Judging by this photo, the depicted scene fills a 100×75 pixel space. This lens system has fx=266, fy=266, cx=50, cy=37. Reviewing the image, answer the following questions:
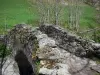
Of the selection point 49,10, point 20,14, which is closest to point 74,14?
point 49,10

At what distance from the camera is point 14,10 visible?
5816 centimetres

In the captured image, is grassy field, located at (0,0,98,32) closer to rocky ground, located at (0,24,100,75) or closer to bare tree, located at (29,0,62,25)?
bare tree, located at (29,0,62,25)

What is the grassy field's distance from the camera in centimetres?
5240

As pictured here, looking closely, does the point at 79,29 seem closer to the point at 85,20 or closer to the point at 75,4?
the point at 85,20

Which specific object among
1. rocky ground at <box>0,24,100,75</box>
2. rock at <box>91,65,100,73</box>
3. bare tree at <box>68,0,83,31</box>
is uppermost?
rocky ground at <box>0,24,100,75</box>

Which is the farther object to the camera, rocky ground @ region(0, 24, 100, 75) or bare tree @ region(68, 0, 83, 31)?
bare tree @ region(68, 0, 83, 31)

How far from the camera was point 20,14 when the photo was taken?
184ft

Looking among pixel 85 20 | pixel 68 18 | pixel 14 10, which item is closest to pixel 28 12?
pixel 14 10

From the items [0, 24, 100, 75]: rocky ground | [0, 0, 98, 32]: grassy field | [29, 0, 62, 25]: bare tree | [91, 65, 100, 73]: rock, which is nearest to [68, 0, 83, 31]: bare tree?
[0, 0, 98, 32]: grassy field

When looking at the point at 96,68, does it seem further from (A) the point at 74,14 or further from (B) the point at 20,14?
(A) the point at 74,14

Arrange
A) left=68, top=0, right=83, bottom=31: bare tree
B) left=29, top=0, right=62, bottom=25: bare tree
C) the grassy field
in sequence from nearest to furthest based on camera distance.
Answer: the grassy field, left=29, top=0, right=62, bottom=25: bare tree, left=68, top=0, right=83, bottom=31: bare tree

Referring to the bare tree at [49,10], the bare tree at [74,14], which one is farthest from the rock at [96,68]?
the bare tree at [49,10]

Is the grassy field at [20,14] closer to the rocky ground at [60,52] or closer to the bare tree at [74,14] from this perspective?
the bare tree at [74,14]

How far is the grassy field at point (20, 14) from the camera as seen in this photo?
52400mm
